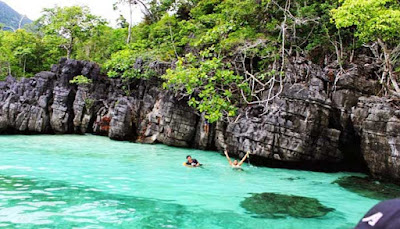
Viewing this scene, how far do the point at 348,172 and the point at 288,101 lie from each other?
159 inches

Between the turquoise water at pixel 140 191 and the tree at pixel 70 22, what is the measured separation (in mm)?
11379

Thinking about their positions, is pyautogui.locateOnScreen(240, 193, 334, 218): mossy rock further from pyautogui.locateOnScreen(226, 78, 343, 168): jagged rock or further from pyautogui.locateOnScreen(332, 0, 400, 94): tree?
pyautogui.locateOnScreen(332, 0, 400, 94): tree

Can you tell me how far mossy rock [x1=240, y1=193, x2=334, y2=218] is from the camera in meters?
7.07

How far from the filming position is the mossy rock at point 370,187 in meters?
9.25

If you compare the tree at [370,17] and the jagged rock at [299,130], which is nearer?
the tree at [370,17]

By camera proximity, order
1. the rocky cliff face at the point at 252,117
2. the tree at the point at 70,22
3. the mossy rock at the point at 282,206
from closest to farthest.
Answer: the mossy rock at the point at 282,206
the rocky cliff face at the point at 252,117
the tree at the point at 70,22

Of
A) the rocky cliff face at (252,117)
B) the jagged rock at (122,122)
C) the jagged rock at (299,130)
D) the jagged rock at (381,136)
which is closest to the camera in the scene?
the jagged rock at (381,136)

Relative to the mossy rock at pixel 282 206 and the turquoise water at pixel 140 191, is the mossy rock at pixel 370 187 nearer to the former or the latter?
the turquoise water at pixel 140 191

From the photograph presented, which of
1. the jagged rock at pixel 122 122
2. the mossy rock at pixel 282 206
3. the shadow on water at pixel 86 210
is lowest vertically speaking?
the shadow on water at pixel 86 210

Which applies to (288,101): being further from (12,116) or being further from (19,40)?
(19,40)

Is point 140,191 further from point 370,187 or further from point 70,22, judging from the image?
point 70,22

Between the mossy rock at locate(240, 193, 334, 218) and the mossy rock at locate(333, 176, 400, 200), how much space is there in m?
2.14

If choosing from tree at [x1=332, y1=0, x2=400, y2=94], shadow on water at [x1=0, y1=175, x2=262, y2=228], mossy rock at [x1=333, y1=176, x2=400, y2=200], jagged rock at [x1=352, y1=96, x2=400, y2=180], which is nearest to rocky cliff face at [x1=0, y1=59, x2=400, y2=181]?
jagged rock at [x1=352, y1=96, x2=400, y2=180]

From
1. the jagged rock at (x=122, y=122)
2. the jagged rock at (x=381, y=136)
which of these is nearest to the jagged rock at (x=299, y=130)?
the jagged rock at (x=381, y=136)
